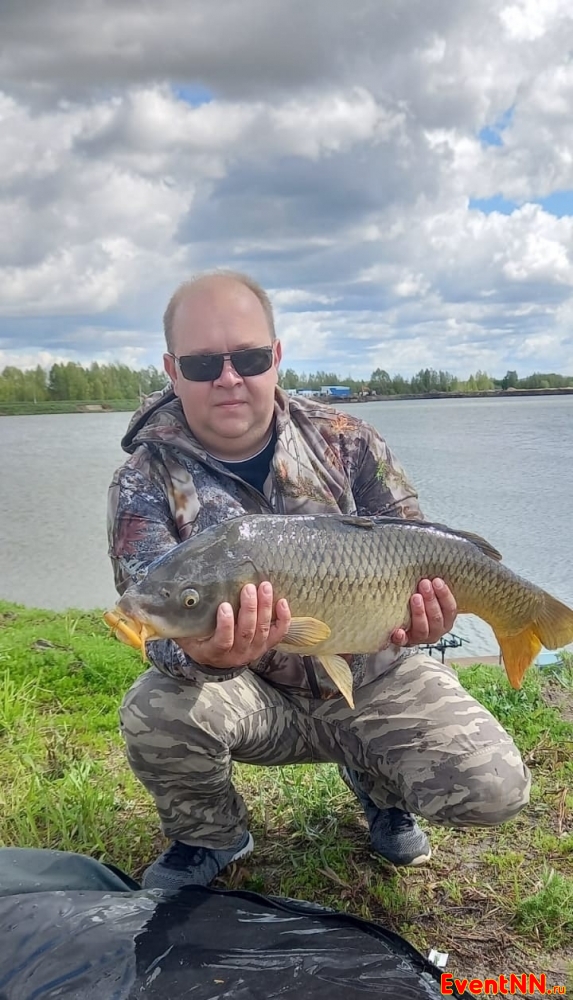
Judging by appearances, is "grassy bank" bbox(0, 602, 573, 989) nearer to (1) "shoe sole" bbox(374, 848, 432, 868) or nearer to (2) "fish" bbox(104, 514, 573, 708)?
(1) "shoe sole" bbox(374, 848, 432, 868)

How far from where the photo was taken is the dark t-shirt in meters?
2.15

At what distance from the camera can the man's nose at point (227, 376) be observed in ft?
6.53

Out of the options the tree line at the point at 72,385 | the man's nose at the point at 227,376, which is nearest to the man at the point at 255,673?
the man's nose at the point at 227,376

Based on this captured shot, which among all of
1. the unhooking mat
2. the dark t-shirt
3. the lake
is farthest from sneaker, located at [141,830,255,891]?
the lake

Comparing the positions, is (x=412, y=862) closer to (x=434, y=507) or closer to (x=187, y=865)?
(x=187, y=865)

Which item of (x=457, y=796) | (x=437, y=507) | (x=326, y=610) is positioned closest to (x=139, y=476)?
(x=326, y=610)

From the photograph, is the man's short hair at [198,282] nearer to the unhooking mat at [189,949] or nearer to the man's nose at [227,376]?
the man's nose at [227,376]

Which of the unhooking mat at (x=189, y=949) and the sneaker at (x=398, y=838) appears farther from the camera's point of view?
the sneaker at (x=398, y=838)

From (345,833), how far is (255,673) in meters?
0.51

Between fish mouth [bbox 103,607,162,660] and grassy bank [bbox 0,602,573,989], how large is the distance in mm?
773

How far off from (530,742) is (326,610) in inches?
47.1

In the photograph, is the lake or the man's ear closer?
the man's ear

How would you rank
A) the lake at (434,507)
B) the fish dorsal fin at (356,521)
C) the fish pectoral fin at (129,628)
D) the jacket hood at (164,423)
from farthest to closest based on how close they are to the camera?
the lake at (434,507) → the jacket hood at (164,423) → the fish dorsal fin at (356,521) → the fish pectoral fin at (129,628)

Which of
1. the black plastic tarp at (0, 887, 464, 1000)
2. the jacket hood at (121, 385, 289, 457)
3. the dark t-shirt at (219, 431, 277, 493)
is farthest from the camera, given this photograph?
the dark t-shirt at (219, 431, 277, 493)
